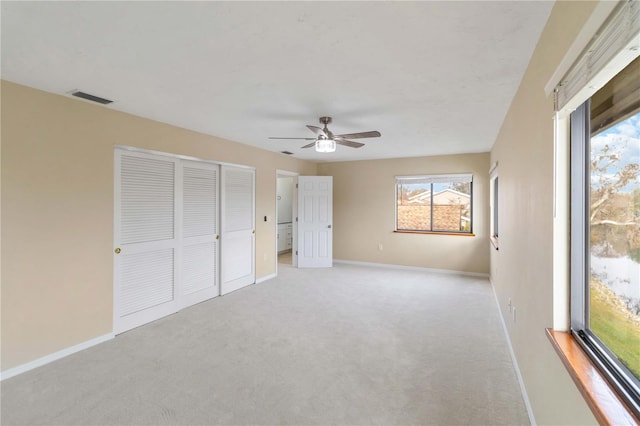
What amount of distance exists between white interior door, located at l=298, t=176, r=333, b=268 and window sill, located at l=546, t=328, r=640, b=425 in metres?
5.08

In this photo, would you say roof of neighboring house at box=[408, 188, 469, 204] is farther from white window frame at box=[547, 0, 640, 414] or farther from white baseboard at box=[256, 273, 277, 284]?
white window frame at box=[547, 0, 640, 414]

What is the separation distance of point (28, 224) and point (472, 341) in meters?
4.21

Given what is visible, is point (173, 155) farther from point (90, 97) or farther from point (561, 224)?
point (561, 224)

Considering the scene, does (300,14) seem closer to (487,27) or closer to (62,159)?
(487,27)

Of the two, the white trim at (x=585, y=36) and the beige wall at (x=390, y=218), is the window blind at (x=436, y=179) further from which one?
the white trim at (x=585, y=36)

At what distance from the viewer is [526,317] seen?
6.73 ft

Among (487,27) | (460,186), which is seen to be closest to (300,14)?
(487,27)

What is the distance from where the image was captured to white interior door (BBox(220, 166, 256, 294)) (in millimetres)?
4516

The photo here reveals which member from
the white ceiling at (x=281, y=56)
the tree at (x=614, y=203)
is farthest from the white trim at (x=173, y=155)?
the tree at (x=614, y=203)

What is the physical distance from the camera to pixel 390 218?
6344 mm

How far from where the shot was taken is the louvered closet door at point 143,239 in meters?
3.15

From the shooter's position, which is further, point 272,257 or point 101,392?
point 272,257

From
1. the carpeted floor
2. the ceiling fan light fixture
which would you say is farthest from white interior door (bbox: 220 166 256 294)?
the ceiling fan light fixture

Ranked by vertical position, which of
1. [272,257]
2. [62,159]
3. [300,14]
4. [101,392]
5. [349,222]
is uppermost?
[300,14]
